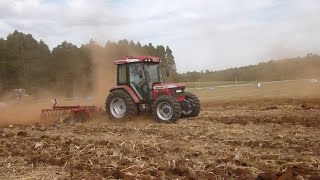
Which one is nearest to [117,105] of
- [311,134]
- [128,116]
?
[128,116]

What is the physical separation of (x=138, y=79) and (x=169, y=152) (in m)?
7.59

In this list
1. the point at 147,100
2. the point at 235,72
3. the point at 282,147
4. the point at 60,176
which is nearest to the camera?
the point at 60,176

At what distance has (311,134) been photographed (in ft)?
39.1

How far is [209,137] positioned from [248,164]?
3.62 meters

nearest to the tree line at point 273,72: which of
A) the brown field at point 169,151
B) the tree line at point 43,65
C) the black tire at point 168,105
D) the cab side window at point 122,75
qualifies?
the tree line at point 43,65

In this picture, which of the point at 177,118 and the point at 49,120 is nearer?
the point at 177,118

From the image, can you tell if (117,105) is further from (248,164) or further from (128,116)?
(248,164)

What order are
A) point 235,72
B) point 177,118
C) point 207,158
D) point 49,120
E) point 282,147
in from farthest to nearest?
point 235,72 → point 49,120 → point 177,118 → point 282,147 → point 207,158

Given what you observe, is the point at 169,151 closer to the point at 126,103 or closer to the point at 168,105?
the point at 168,105

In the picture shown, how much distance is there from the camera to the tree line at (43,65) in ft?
135

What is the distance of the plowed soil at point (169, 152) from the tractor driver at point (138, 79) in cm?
225

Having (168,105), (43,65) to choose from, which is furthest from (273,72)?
(168,105)

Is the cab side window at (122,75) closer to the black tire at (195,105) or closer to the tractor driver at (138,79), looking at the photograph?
the tractor driver at (138,79)

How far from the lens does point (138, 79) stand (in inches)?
674
